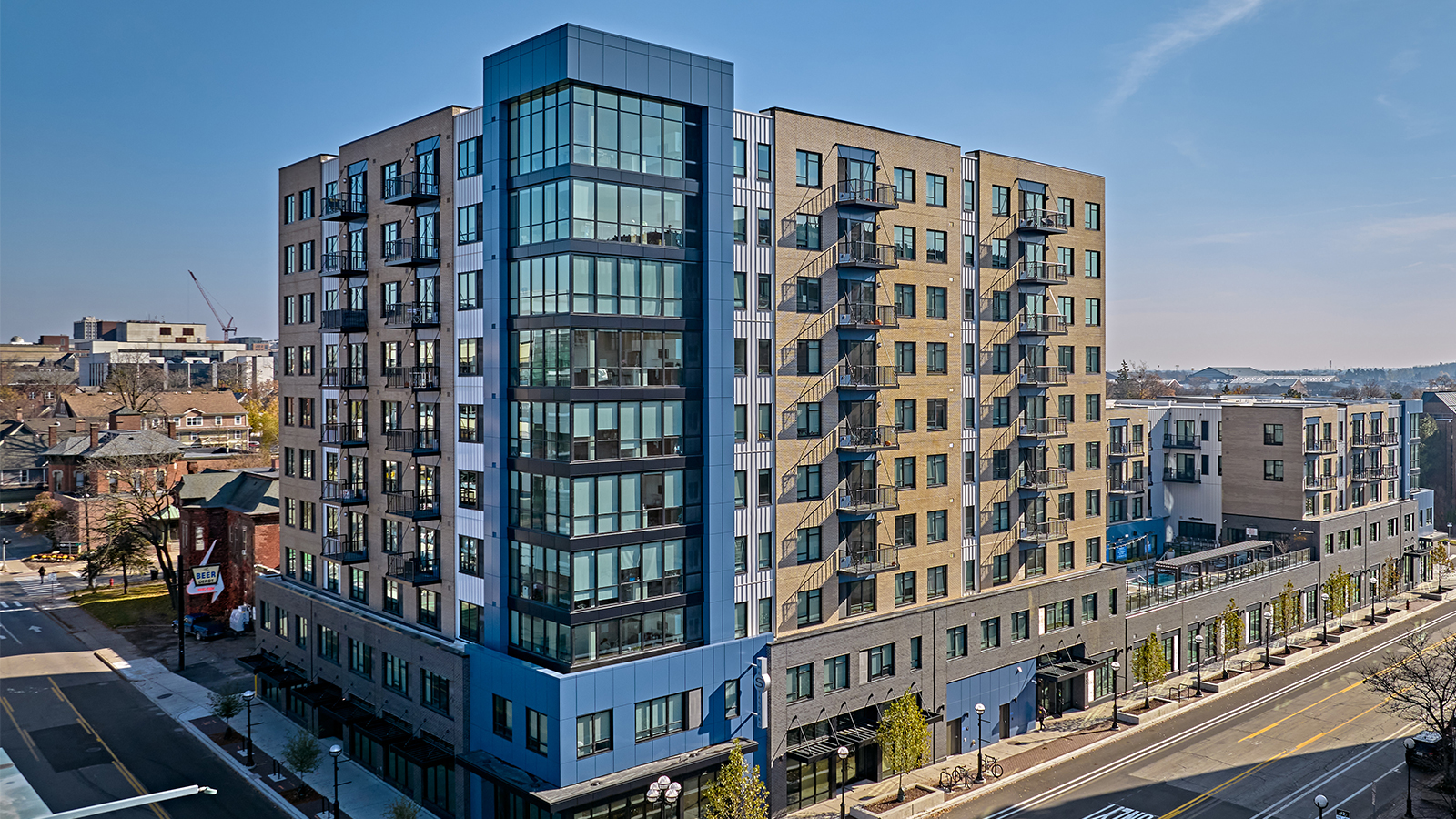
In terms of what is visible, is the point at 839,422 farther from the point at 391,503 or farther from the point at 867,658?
the point at 391,503

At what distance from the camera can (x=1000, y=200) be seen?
52094 mm

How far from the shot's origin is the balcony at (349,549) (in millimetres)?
49688

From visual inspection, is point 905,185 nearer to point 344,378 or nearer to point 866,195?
point 866,195

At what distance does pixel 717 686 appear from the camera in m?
40.4

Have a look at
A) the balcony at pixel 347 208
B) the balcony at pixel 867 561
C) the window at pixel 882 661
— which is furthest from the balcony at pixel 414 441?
the window at pixel 882 661

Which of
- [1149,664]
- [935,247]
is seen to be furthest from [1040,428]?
[1149,664]

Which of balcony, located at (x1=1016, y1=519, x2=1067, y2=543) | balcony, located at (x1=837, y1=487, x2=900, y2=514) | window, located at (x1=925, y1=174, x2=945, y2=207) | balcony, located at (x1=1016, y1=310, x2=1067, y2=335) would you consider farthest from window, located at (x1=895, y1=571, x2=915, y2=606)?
window, located at (x1=925, y1=174, x2=945, y2=207)

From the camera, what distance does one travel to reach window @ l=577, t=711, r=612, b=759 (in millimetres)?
36719

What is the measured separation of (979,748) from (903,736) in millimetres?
4227

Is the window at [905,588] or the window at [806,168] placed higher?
the window at [806,168]

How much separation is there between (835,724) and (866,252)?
70.7 feet

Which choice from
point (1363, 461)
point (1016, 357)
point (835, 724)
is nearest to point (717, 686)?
point (835, 724)

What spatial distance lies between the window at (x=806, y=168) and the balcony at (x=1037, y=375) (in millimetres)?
16959

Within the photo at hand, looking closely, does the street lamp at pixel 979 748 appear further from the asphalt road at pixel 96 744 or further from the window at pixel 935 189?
the asphalt road at pixel 96 744
